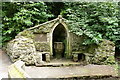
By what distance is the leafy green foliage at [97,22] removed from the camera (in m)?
8.66

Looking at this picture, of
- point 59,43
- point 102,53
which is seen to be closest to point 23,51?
point 59,43

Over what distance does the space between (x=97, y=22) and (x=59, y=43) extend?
2659mm

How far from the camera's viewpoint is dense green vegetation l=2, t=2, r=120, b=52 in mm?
8789

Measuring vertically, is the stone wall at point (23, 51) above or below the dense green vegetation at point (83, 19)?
below

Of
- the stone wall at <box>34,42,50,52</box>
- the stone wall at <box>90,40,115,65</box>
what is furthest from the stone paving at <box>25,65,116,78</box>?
the stone wall at <box>34,42,50,52</box>

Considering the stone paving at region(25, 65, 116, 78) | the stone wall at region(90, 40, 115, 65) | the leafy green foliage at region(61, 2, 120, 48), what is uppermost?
the leafy green foliage at region(61, 2, 120, 48)

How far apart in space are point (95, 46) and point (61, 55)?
7.98 feet

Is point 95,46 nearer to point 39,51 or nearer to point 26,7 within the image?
point 39,51

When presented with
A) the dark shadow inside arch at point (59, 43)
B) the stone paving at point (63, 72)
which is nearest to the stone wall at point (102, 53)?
the stone paving at point (63, 72)

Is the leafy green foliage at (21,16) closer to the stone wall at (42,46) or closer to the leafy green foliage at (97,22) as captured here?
the stone wall at (42,46)

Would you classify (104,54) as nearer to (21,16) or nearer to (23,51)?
(23,51)

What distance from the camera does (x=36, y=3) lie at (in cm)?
998

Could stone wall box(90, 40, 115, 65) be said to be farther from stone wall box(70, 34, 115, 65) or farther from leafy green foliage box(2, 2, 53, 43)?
leafy green foliage box(2, 2, 53, 43)

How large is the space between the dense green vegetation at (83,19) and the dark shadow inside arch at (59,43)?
0.98 metres
